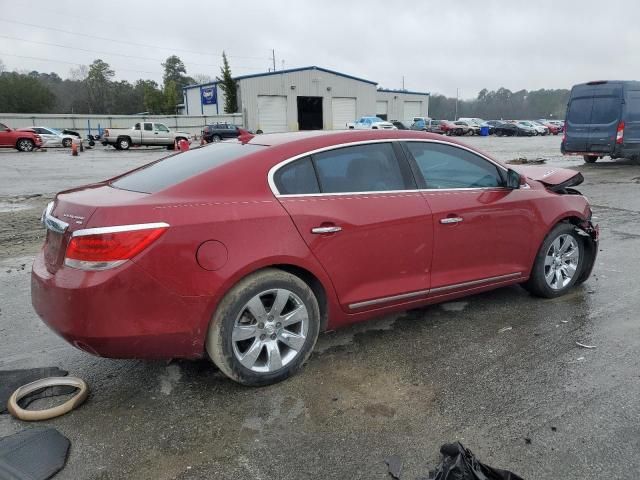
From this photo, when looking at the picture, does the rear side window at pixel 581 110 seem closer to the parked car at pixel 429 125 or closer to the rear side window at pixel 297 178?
the rear side window at pixel 297 178

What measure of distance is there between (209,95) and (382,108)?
2131 cm

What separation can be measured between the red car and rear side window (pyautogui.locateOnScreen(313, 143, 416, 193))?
10mm

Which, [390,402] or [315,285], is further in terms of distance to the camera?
[315,285]

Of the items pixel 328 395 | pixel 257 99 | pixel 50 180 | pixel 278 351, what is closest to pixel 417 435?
pixel 328 395

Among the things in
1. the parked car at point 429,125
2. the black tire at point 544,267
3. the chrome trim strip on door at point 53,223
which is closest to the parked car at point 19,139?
the chrome trim strip on door at point 53,223

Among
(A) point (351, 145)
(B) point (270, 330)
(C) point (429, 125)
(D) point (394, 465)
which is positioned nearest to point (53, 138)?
(C) point (429, 125)

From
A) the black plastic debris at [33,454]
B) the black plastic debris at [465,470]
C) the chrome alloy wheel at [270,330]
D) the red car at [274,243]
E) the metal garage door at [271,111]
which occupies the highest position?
the metal garage door at [271,111]

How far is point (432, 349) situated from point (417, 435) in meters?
1.09

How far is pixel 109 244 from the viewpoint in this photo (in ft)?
9.11

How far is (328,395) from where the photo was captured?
3.19m

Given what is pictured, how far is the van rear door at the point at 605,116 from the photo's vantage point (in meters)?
15.1

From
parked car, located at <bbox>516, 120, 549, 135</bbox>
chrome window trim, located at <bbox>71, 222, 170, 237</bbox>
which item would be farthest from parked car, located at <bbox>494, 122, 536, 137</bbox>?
chrome window trim, located at <bbox>71, 222, 170, 237</bbox>

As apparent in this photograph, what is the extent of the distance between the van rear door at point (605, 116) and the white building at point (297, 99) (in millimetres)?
31708

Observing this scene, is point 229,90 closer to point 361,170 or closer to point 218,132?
point 218,132
